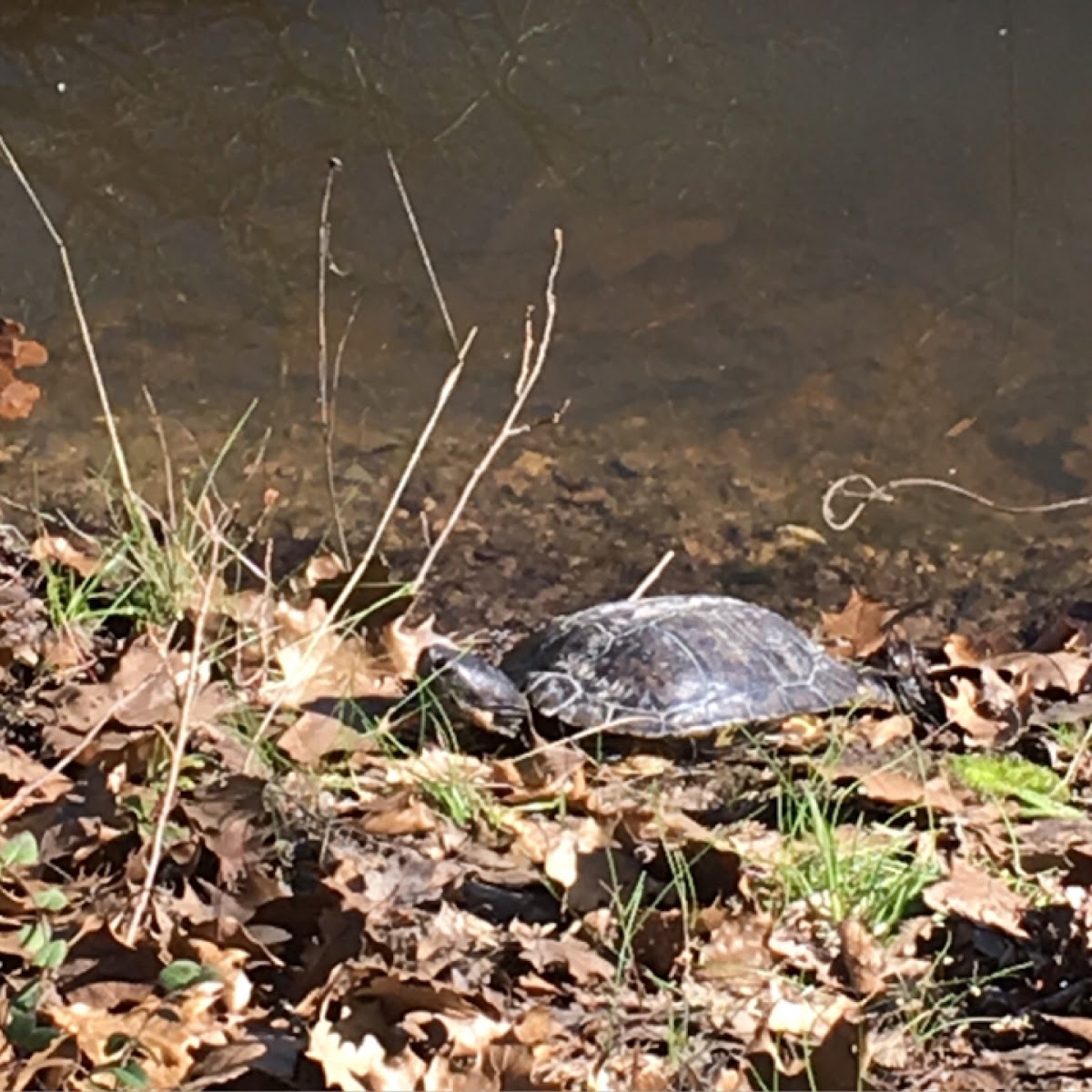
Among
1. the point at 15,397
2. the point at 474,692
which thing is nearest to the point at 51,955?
the point at 474,692

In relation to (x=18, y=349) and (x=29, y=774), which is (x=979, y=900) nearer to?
(x=29, y=774)

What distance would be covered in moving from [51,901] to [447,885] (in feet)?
2.14

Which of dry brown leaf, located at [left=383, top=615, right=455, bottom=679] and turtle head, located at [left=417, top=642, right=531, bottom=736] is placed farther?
dry brown leaf, located at [left=383, top=615, right=455, bottom=679]

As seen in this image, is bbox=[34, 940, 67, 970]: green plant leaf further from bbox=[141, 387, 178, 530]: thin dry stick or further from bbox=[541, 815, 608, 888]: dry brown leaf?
bbox=[141, 387, 178, 530]: thin dry stick

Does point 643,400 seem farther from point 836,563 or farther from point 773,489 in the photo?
point 836,563

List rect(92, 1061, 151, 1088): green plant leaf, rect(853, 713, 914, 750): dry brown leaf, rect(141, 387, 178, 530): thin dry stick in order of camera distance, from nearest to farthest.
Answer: rect(92, 1061, 151, 1088): green plant leaf → rect(141, 387, 178, 530): thin dry stick → rect(853, 713, 914, 750): dry brown leaf

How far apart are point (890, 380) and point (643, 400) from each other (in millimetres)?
871

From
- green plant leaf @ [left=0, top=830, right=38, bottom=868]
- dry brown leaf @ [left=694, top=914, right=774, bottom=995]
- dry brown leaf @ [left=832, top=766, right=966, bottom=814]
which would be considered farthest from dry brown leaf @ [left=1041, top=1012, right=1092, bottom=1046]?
green plant leaf @ [left=0, top=830, right=38, bottom=868]

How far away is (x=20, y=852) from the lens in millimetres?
2398

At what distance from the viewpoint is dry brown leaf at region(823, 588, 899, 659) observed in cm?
430

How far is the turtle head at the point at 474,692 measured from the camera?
11.7 feet

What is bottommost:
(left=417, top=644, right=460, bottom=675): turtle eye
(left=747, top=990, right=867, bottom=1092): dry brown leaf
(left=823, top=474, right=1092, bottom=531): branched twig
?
(left=823, top=474, right=1092, bottom=531): branched twig

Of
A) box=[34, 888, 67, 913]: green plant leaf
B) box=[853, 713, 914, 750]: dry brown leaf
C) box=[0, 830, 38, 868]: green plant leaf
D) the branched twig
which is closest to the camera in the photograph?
box=[34, 888, 67, 913]: green plant leaf

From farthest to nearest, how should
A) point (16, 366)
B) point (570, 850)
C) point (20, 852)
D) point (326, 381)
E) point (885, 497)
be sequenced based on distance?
point (16, 366) → point (885, 497) → point (326, 381) → point (570, 850) → point (20, 852)
